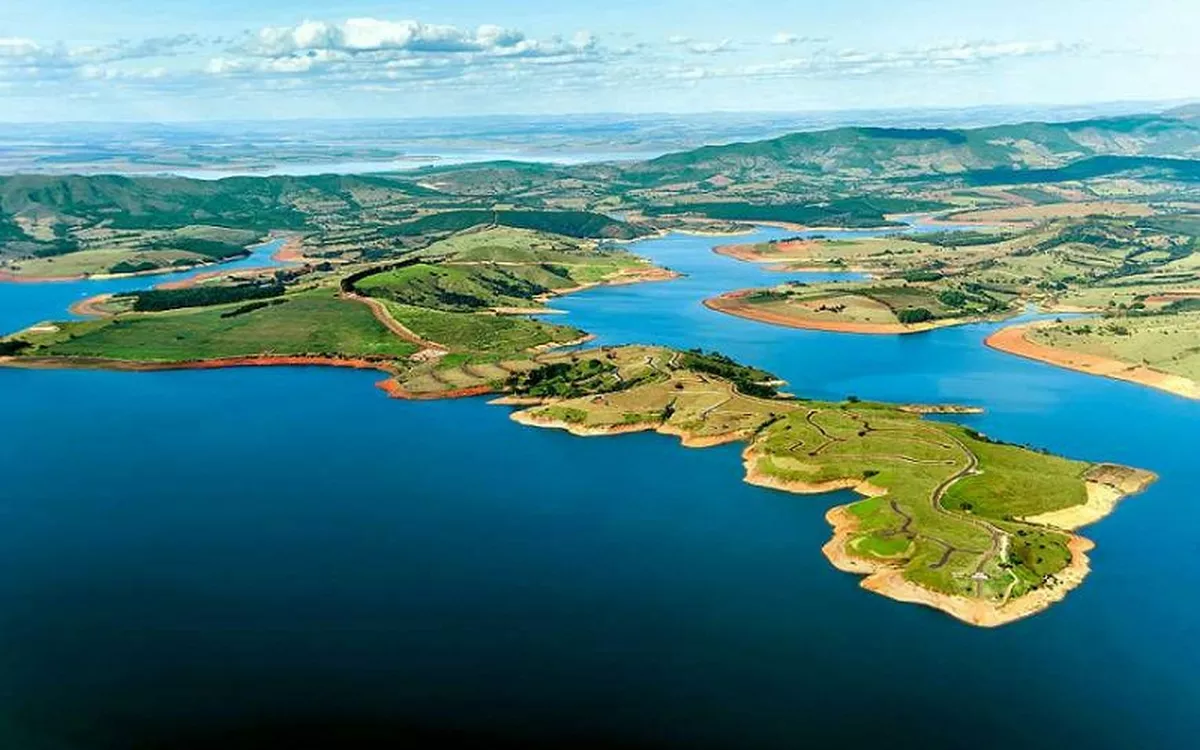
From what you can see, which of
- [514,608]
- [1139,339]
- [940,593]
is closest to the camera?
[514,608]

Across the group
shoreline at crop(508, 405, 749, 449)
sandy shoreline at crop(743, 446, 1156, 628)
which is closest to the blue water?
sandy shoreline at crop(743, 446, 1156, 628)

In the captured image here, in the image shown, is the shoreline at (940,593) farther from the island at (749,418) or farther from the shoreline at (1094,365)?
the shoreline at (1094,365)

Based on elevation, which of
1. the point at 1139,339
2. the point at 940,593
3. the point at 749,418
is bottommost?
the point at 1139,339

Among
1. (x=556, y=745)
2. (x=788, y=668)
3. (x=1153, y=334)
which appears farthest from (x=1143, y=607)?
(x=1153, y=334)

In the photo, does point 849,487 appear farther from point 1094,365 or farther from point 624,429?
point 1094,365

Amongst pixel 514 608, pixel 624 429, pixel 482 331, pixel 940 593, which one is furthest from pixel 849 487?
pixel 482 331

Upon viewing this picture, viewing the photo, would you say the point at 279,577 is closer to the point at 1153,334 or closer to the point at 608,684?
the point at 608,684
